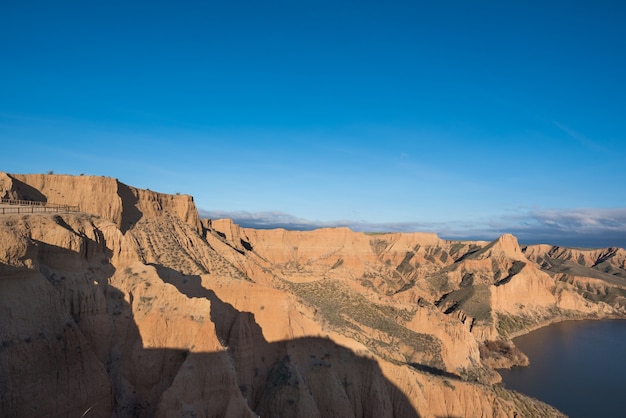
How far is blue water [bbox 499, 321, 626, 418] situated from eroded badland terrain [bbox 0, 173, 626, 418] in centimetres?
483

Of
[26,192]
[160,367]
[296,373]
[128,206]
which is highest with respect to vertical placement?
[26,192]

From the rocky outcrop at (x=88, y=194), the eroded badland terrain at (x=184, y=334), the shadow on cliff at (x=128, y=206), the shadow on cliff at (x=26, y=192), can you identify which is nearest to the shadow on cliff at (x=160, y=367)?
the eroded badland terrain at (x=184, y=334)

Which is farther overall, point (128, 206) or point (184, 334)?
point (128, 206)

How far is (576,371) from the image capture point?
61656mm

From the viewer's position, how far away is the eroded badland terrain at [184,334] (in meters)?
14.3

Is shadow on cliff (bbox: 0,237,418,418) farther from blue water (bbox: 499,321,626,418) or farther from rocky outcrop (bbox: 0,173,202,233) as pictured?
blue water (bbox: 499,321,626,418)

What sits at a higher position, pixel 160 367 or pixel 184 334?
pixel 184 334

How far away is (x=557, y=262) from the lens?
561ft

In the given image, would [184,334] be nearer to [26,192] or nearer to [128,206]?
[26,192]

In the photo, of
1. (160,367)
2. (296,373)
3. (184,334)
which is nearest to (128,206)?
(296,373)

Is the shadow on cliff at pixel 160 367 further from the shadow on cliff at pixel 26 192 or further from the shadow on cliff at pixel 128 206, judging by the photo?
the shadow on cliff at pixel 128 206

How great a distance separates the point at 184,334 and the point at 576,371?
64.0 m

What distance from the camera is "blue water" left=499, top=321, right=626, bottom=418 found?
50.5m

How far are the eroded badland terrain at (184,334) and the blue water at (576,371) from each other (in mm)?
4826
